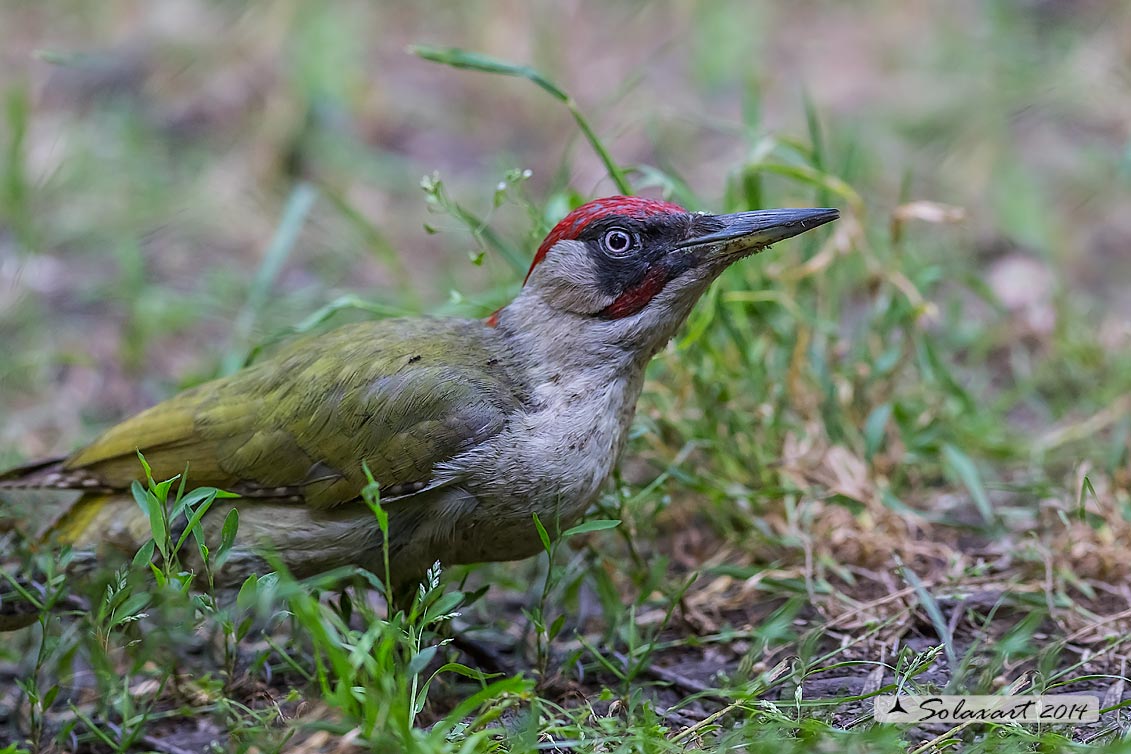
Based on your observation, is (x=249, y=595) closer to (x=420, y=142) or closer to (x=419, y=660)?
(x=419, y=660)

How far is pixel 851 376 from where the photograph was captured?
4.58m

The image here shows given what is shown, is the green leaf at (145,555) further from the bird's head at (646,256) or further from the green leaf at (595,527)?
the bird's head at (646,256)

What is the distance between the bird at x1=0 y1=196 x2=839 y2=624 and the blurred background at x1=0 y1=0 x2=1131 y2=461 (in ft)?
3.65

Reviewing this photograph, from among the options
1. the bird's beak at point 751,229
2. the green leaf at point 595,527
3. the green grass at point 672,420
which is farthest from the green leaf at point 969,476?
the green leaf at point 595,527

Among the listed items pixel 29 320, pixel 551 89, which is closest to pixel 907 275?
pixel 551 89

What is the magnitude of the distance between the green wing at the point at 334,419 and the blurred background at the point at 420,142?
3.93 feet

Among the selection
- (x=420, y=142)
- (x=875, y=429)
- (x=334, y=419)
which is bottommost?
(x=875, y=429)

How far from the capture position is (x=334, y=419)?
3572 millimetres

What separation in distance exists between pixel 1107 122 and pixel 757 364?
4412 mm

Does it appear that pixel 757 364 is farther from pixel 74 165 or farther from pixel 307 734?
pixel 74 165

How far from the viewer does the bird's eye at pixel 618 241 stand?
3654 mm

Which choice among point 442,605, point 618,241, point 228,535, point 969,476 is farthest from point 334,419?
point 969,476

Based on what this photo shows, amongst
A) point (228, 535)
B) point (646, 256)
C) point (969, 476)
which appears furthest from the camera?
point (969, 476)

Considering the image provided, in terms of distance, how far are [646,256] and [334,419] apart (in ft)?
3.26
